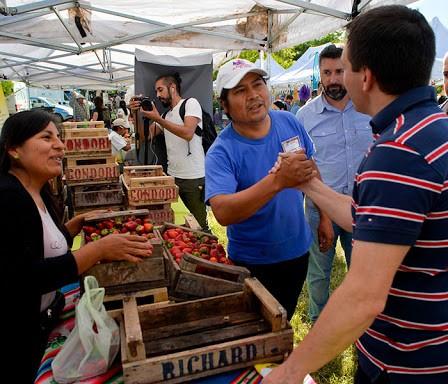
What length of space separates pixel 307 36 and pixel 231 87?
3780 millimetres

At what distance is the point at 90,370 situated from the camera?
1496 millimetres

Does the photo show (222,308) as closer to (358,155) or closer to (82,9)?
(358,155)

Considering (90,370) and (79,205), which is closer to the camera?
(90,370)

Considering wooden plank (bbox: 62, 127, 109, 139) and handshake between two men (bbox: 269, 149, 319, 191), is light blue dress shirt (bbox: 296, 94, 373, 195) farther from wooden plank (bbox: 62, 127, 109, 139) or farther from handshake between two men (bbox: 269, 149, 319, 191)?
wooden plank (bbox: 62, 127, 109, 139)

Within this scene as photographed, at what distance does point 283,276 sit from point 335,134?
1345mm

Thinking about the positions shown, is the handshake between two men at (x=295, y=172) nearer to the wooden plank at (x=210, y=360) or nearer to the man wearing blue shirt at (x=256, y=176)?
the man wearing blue shirt at (x=256, y=176)

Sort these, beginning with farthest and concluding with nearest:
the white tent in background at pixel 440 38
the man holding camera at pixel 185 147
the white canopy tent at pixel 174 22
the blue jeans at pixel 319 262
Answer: the white tent in background at pixel 440 38 < the white canopy tent at pixel 174 22 < the man holding camera at pixel 185 147 < the blue jeans at pixel 319 262

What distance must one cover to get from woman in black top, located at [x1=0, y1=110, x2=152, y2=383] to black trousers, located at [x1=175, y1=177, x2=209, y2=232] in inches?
97.0

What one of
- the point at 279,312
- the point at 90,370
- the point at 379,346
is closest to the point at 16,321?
the point at 90,370

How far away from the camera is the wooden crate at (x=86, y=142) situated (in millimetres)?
3705

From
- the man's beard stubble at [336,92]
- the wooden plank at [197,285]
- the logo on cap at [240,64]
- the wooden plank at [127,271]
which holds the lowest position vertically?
the wooden plank at [197,285]

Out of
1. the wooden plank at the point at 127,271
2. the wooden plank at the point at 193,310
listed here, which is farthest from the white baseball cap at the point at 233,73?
the wooden plank at the point at 193,310

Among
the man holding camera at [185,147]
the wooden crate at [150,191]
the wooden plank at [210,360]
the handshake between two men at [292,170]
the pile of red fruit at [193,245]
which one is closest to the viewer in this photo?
the wooden plank at [210,360]

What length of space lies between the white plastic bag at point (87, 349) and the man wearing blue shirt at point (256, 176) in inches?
29.4
